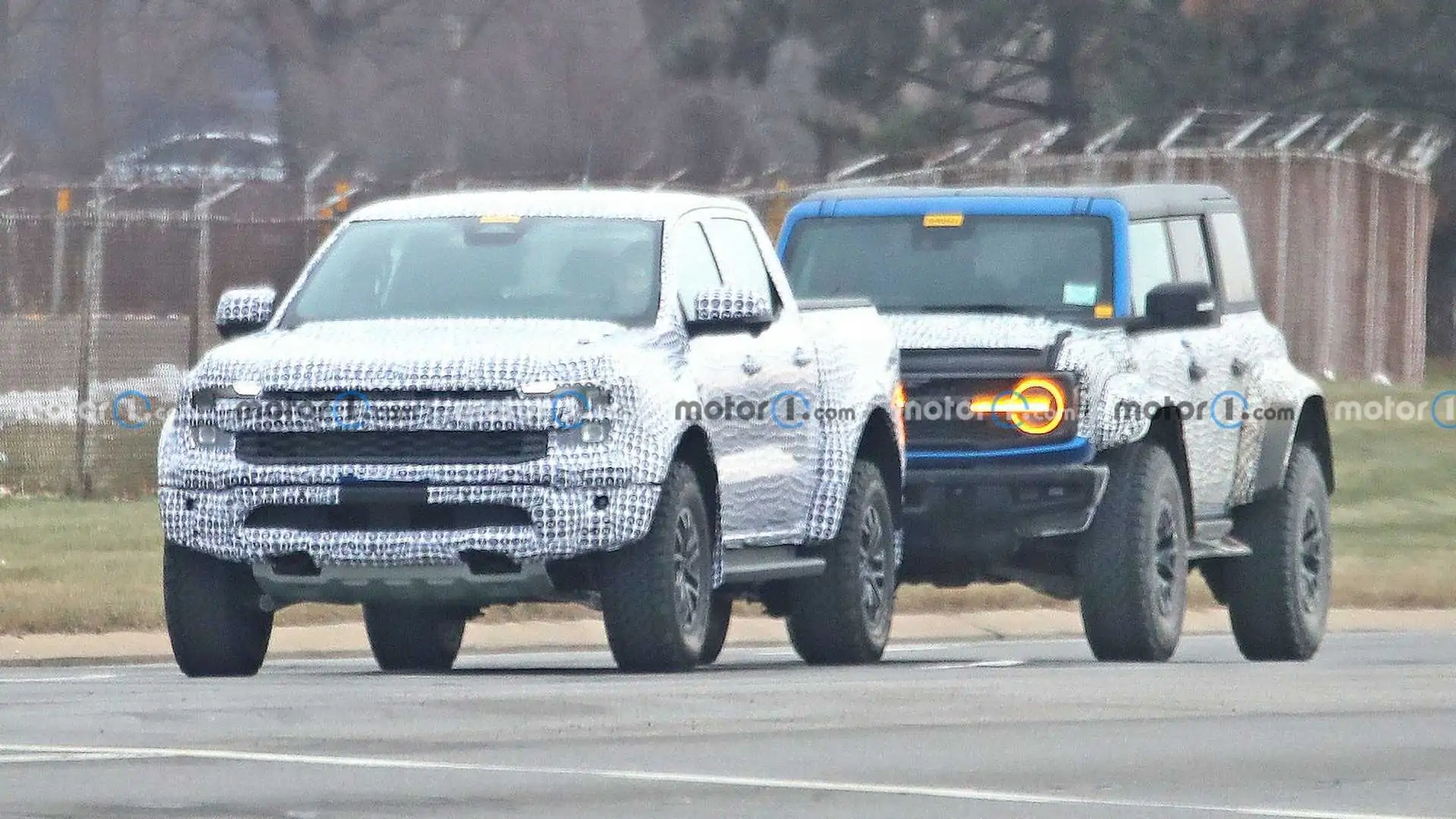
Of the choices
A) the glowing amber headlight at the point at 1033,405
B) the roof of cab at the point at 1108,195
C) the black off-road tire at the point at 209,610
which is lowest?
the black off-road tire at the point at 209,610

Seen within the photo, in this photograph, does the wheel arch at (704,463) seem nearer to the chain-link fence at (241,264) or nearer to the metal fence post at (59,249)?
the chain-link fence at (241,264)

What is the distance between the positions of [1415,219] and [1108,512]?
110ft

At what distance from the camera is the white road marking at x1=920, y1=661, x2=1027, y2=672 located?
1408 cm

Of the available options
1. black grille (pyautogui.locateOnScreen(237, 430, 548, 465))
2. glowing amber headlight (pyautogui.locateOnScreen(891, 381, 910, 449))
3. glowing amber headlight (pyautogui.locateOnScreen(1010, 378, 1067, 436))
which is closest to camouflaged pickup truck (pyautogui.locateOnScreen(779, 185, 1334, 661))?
glowing amber headlight (pyautogui.locateOnScreen(1010, 378, 1067, 436))

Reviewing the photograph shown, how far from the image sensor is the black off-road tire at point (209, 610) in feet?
40.9

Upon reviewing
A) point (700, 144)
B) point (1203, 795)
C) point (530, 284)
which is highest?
point (700, 144)

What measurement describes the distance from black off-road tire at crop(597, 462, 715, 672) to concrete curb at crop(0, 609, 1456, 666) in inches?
141

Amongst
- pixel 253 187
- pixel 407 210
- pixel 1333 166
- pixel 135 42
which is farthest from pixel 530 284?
pixel 135 42

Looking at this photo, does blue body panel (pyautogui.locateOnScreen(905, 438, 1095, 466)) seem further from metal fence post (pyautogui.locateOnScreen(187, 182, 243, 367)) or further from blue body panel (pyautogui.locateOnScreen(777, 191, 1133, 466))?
metal fence post (pyautogui.locateOnScreen(187, 182, 243, 367))

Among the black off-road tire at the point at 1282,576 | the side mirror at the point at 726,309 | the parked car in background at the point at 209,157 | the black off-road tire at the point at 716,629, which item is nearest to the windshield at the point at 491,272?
the side mirror at the point at 726,309

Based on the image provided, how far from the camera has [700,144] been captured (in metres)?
45.5

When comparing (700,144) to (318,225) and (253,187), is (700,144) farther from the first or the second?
(318,225)

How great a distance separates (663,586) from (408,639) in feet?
9.96

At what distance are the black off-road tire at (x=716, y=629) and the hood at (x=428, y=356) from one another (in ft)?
10.5
